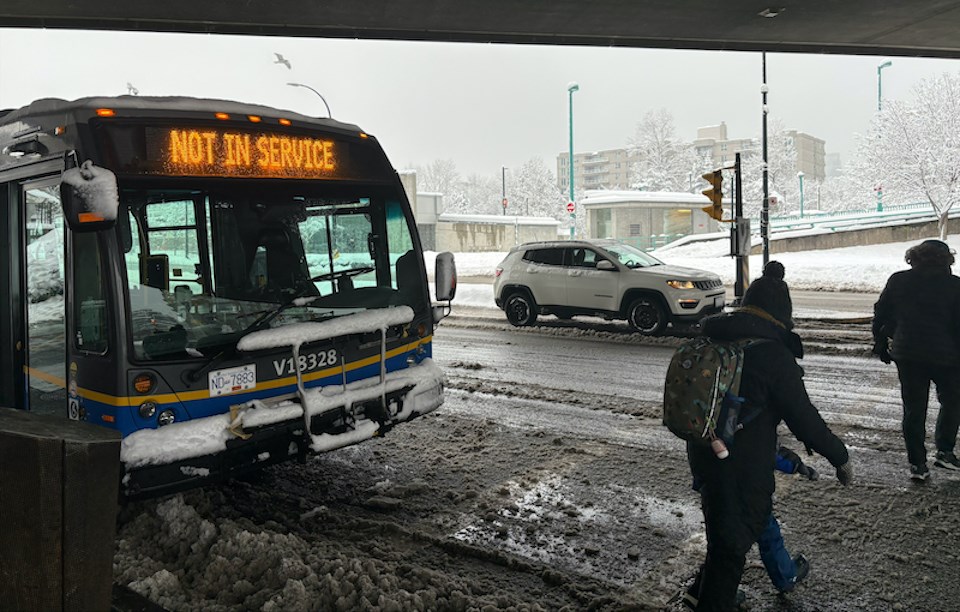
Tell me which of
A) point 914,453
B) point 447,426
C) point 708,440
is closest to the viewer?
point 708,440

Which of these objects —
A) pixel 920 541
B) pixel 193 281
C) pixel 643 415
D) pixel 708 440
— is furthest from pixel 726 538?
pixel 643 415

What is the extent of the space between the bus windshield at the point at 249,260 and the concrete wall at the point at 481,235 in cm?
4664

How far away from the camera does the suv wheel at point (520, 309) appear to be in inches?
628

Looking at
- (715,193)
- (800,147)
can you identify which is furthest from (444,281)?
(800,147)

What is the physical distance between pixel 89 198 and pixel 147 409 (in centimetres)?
131

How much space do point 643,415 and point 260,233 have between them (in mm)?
4791

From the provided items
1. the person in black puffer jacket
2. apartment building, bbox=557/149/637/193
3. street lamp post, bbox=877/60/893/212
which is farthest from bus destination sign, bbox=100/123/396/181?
apartment building, bbox=557/149/637/193

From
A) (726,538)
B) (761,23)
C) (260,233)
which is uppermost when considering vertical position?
(761,23)

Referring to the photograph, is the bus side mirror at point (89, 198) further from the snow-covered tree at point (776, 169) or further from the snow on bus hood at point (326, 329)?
the snow-covered tree at point (776, 169)

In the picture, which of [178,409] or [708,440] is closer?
[708,440]

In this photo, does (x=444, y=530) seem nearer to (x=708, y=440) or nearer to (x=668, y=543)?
(x=668, y=543)

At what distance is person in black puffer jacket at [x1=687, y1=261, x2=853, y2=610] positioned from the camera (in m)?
3.46

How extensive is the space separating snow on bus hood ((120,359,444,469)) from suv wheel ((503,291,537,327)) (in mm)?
9708

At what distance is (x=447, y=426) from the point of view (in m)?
7.83
